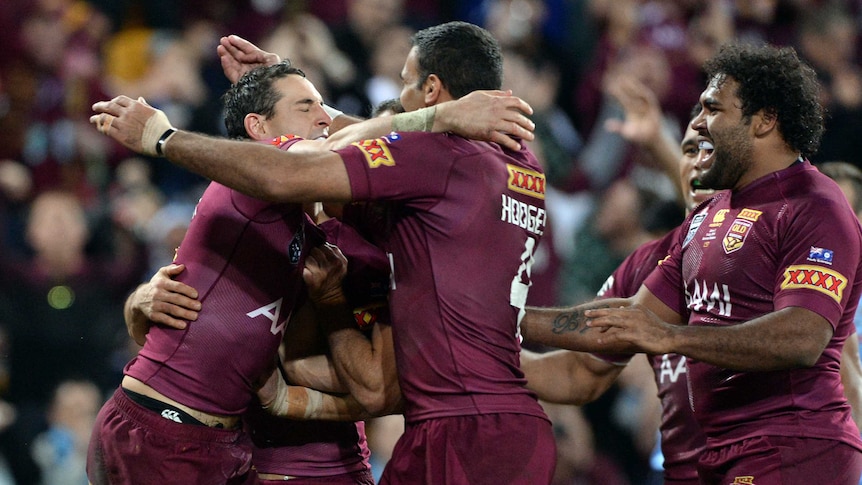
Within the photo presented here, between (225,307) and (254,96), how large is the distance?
1055 millimetres

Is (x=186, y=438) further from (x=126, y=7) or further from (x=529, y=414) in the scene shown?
(x=126, y=7)

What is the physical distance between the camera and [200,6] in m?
11.0

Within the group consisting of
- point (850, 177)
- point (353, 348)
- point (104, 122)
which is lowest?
point (353, 348)

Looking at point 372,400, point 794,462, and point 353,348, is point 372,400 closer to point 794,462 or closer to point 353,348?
point 353,348

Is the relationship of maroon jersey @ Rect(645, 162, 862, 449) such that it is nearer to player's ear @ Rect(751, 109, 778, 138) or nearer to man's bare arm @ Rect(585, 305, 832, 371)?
man's bare arm @ Rect(585, 305, 832, 371)

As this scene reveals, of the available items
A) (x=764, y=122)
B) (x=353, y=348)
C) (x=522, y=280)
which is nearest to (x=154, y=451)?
(x=353, y=348)

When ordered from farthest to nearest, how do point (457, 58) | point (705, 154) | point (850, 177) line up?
1. point (850, 177)
2. point (705, 154)
3. point (457, 58)

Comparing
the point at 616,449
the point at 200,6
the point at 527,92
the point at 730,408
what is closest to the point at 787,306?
the point at 730,408

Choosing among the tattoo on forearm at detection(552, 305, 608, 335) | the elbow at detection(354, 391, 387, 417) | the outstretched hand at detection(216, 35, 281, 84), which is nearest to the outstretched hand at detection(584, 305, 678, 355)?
the tattoo on forearm at detection(552, 305, 608, 335)

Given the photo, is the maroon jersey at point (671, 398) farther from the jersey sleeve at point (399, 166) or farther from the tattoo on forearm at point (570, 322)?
the jersey sleeve at point (399, 166)

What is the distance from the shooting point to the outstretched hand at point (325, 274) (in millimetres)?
4961

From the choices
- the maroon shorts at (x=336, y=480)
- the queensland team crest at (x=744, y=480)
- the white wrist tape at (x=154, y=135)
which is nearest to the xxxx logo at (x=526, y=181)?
the white wrist tape at (x=154, y=135)

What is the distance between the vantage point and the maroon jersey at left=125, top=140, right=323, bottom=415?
4.62 meters

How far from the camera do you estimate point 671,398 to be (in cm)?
586
